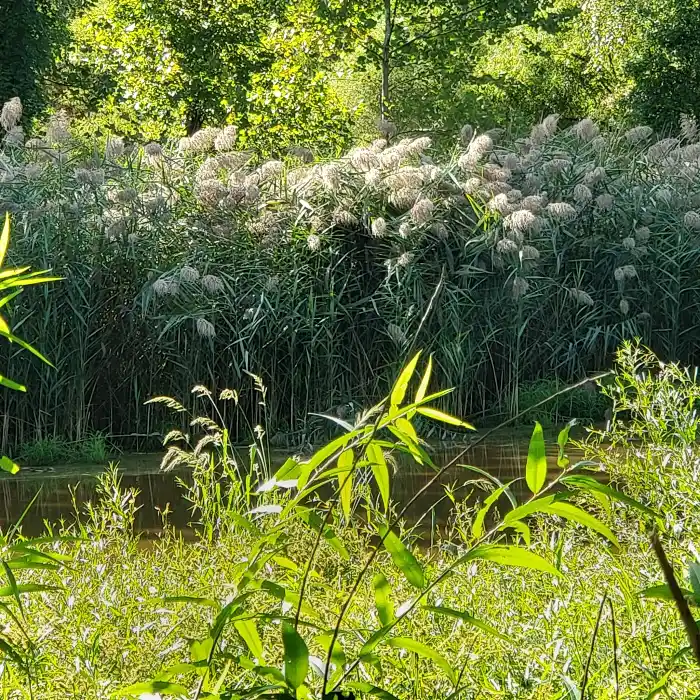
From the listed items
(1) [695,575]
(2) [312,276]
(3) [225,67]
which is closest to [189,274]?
(2) [312,276]

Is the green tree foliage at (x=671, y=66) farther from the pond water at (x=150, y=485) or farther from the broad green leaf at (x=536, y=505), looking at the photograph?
the broad green leaf at (x=536, y=505)

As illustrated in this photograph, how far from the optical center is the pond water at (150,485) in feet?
20.7

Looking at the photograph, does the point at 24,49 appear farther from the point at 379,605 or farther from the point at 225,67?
the point at 379,605

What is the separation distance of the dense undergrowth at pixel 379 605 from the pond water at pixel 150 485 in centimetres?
249

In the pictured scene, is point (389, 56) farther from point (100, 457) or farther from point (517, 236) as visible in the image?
point (100, 457)

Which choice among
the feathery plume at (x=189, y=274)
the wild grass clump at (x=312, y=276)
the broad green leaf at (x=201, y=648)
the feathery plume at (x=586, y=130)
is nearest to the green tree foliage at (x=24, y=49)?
the wild grass clump at (x=312, y=276)

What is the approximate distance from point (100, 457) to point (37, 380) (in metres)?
0.84

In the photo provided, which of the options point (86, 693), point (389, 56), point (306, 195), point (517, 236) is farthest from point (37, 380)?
point (389, 56)

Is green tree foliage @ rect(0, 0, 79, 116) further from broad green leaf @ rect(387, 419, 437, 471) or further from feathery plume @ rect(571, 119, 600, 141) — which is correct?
broad green leaf @ rect(387, 419, 437, 471)

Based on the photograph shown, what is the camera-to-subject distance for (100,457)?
7.84 meters

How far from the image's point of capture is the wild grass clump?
823cm

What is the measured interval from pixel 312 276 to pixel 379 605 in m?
7.49

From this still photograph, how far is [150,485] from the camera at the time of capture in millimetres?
7164

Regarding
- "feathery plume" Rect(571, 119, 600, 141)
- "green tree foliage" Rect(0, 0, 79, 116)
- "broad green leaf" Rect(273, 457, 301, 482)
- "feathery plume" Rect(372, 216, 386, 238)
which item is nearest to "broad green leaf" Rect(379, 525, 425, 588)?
"broad green leaf" Rect(273, 457, 301, 482)
